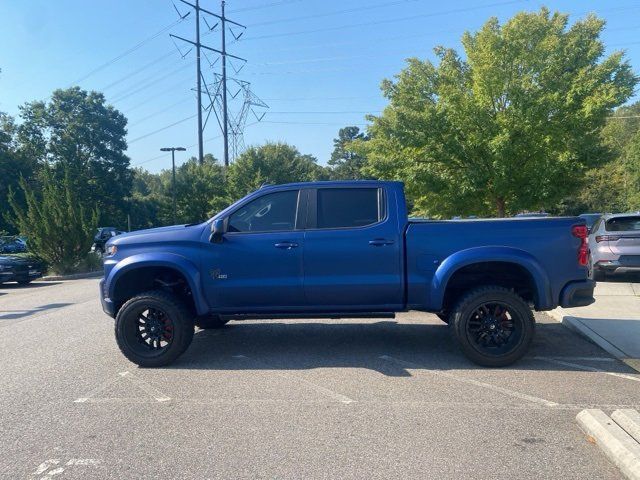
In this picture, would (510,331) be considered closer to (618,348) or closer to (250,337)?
(618,348)

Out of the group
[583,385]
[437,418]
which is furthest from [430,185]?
[437,418]

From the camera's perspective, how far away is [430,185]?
49.9ft

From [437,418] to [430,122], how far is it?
11.5m

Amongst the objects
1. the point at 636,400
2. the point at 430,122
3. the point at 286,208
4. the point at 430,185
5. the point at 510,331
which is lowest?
the point at 636,400

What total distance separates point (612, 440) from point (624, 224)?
31.0 ft

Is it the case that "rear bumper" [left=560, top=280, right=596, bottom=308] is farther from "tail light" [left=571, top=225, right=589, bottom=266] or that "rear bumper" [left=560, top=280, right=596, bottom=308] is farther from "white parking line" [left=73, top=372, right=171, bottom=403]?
"white parking line" [left=73, top=372, right=171, bottom=403]

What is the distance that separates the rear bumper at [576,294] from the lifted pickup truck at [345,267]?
11 mm

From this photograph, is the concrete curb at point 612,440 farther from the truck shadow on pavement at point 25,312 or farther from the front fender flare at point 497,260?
the truck shadow on pavement at point 25,312

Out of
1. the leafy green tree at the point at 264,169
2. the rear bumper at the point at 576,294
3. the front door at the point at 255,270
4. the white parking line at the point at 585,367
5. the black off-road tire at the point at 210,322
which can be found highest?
the leafy green tree at the point at 264,169

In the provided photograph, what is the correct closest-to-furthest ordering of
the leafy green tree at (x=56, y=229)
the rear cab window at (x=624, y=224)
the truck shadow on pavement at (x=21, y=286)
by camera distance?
the rear cab window at (x=624, y=224)
the truck shadow on pavement at (x=21, y=286)
the leafy green tree at (x=56, y=229)

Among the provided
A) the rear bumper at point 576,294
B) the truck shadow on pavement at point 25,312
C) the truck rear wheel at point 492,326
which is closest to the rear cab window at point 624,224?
the rear bumper at point 576,294

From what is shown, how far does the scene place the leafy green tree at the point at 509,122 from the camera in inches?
558

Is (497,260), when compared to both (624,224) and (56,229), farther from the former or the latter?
(56,229)

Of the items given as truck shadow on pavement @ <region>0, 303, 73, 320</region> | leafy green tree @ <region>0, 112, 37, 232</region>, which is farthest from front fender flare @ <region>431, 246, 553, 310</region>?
leafy green tree @ <region>0, 112, 37, 232</region>
